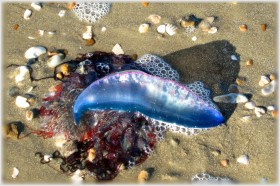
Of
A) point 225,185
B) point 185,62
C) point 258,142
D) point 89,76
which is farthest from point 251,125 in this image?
point 89,76

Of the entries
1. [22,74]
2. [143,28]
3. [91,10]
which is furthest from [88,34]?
[22,74]

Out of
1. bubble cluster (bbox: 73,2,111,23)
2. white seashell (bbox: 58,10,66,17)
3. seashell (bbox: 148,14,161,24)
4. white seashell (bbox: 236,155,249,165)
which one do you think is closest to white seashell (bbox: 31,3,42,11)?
white seashell (bbox: 58,10,66,17)

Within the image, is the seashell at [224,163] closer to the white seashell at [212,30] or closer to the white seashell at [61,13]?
the white seashell at [212,30]

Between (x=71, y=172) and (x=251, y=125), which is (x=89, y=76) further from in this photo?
(x=251, y=125)

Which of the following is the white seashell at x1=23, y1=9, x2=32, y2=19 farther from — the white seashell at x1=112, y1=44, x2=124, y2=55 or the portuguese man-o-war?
the portuguese man-o-war

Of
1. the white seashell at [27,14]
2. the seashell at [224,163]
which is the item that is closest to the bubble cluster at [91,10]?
the white seashell at [27,14]
